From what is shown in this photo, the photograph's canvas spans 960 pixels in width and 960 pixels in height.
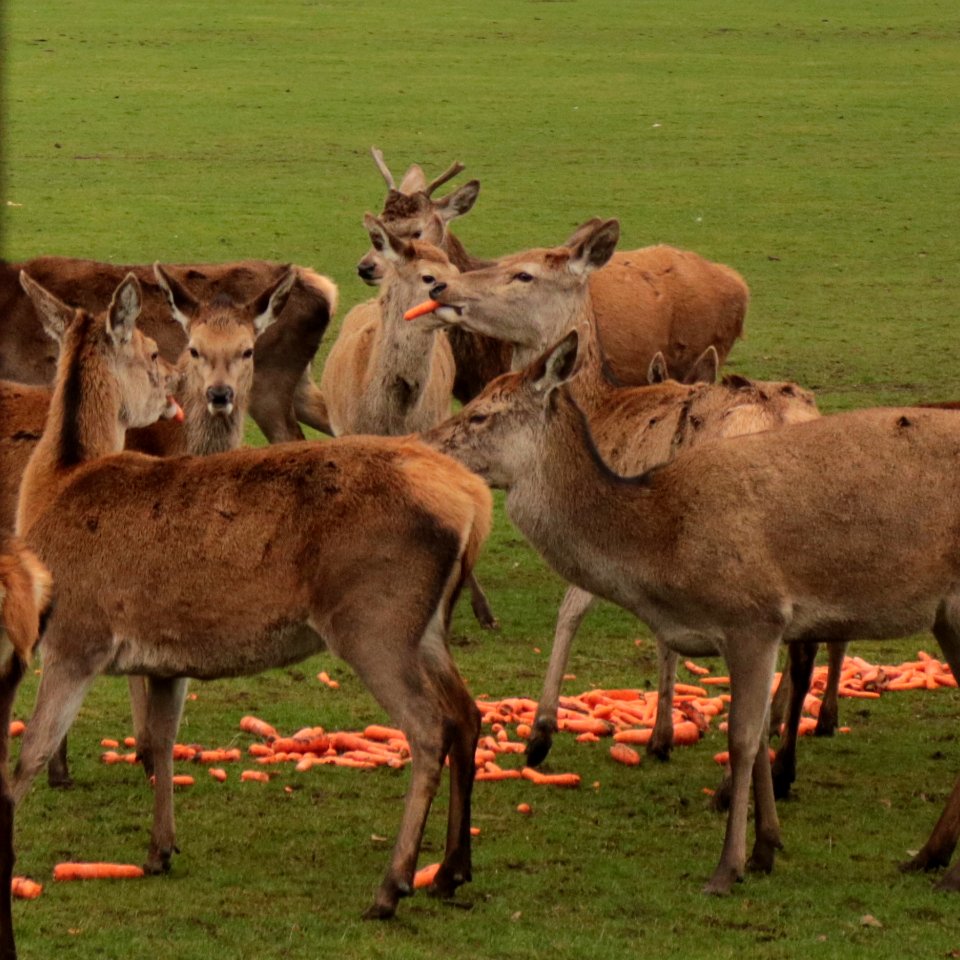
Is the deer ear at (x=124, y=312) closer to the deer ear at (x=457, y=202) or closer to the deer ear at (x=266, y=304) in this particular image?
the deer ear at (x=266, y=304)

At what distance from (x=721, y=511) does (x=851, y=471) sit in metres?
0.48

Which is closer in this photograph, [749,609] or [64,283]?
[749,609]

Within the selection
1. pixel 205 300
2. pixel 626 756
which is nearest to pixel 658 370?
pixel 626 756

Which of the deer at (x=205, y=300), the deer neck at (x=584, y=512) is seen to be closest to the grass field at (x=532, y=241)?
the deer neck at (x=584, y=512)

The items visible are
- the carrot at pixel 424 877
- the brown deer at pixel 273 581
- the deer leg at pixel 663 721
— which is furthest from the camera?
the deer leg at pixel 663 721

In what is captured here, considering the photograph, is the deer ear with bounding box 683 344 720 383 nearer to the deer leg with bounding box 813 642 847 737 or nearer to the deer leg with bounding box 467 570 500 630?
the deer leg with bounding box 467 570 500 630

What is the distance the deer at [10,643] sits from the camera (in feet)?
19.3

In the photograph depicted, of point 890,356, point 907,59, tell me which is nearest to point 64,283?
point 890,356

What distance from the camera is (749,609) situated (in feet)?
23.3

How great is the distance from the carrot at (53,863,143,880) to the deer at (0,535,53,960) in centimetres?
90

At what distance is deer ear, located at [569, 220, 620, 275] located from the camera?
10078 millimetres

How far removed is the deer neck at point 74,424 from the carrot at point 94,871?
3.75 feet

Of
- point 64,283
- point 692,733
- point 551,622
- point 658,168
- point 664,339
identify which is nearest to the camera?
point 692,733

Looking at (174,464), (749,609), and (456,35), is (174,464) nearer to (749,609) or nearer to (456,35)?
(749,609)
